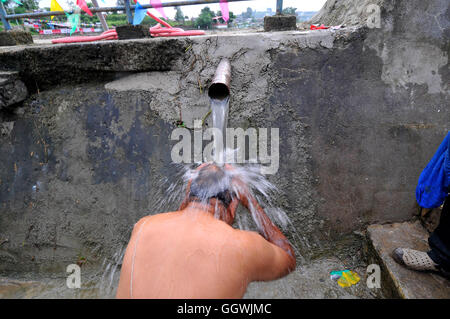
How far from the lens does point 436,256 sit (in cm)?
189

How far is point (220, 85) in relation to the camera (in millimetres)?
1984

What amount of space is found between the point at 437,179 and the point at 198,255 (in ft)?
5.60

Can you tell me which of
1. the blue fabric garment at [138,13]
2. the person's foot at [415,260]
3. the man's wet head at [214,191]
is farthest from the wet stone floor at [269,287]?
the blue fabric garment at [138,13]

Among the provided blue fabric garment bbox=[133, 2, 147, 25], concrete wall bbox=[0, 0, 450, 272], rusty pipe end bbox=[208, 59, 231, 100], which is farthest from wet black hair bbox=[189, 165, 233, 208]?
blue fabric garment bbox=[133, 2, 147, 25]

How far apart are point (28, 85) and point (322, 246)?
3.32 meters

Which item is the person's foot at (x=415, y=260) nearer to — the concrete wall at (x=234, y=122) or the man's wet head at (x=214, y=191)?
the concrete wall at (x=234, y=122)

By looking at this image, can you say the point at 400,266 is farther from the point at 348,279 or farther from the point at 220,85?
the point at 220,85

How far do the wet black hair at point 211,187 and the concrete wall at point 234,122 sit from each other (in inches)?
31.9

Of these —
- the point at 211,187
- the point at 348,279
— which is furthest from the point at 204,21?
the point at 348,279

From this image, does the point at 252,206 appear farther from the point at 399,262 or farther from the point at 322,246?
the point at 399,262

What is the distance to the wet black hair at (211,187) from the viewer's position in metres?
1.70

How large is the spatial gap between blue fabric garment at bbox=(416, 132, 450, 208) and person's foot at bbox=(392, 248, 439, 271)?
1.20 ft

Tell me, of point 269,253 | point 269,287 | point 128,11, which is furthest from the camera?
point 128,11

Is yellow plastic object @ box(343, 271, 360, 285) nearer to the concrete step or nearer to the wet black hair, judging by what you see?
the concrete step
